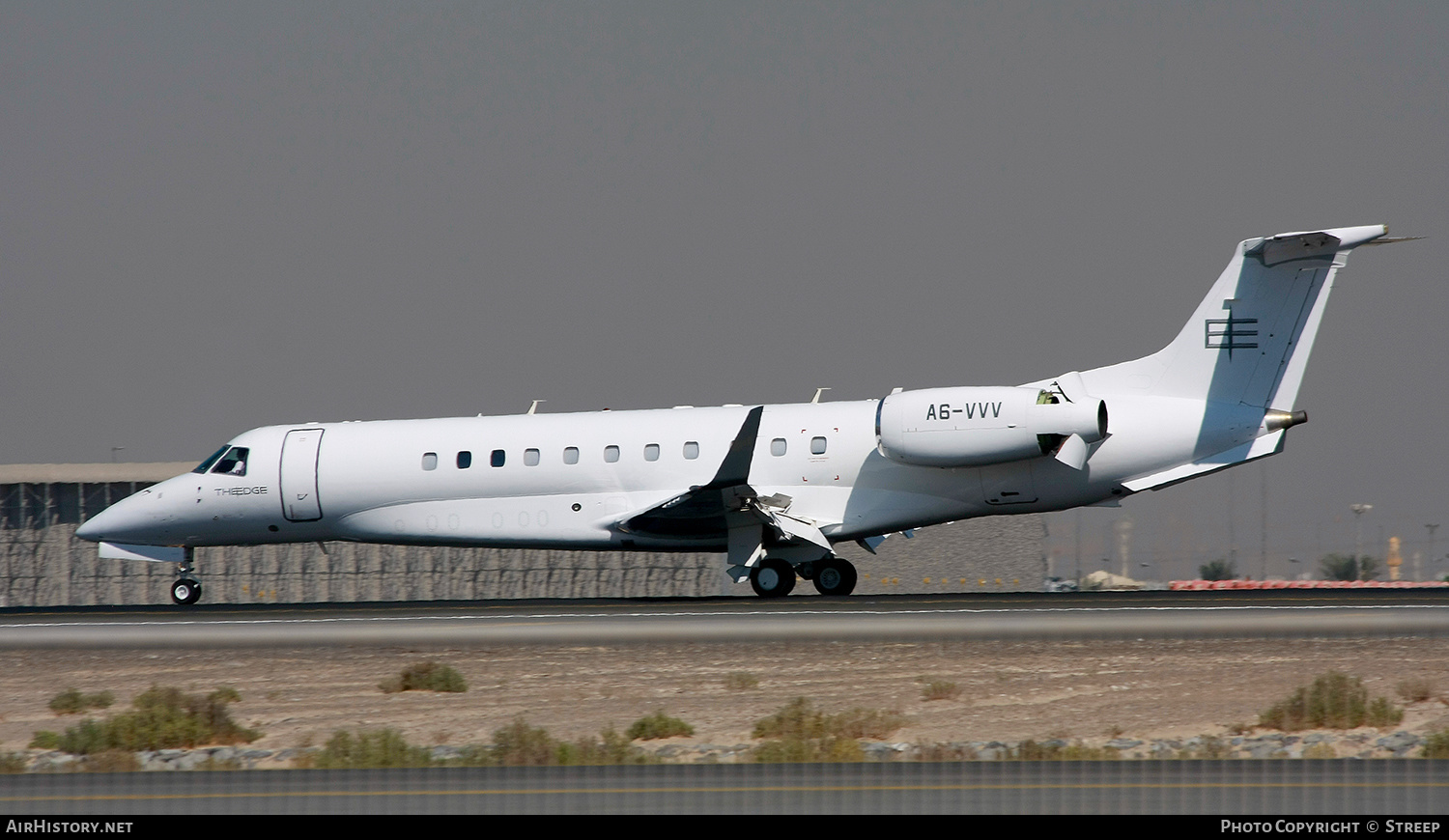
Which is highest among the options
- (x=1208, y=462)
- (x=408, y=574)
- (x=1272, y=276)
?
(x=1272, y=276)

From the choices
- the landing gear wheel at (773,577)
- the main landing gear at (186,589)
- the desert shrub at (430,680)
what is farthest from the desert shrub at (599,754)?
the main landing gear at (186,589)

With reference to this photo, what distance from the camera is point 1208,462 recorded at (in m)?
22.1

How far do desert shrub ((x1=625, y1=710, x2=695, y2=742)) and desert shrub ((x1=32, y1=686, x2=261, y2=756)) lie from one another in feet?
11.7

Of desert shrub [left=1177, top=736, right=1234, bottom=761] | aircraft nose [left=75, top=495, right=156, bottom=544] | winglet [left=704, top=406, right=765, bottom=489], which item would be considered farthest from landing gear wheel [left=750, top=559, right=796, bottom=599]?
desert shrub [left=1177, top=736, right=1234, bottom=761]

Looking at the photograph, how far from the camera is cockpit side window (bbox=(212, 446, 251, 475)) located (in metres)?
25.9

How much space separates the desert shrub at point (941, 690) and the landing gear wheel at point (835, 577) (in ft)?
34.2

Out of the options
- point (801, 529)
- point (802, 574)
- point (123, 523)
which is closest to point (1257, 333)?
point (801, 529)

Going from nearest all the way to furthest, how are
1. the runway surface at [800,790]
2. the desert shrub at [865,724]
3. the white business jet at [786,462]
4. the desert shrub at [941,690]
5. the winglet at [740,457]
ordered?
1. the runway surface at [800,790]
2. the desert shrub at [865,724]
3. the desert shrub at [941,690]
4. the white business jet at [786,462]
5. the winglet at [740,457]

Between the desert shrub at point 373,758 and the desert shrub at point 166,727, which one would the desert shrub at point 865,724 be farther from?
the desert shrub at point 166,727

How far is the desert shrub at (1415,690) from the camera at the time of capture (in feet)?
45.3
